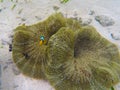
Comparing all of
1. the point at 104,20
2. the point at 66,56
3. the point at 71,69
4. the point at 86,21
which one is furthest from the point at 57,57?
the point at 104,20

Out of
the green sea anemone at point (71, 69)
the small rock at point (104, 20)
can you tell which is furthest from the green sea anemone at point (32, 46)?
the small rock at point (104, 20)

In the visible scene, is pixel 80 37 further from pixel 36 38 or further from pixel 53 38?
pixel 36 38

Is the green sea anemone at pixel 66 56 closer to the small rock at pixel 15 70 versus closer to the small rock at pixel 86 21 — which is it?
the small rock at pixel 15 70

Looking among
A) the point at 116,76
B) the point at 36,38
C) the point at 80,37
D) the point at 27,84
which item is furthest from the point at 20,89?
the point at 116,76

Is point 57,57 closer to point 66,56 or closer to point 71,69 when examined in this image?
point 66,56

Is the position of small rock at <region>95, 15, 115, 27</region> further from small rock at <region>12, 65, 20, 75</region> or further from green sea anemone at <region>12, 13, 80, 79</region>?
small rock at <region>12, 65, 20, 75</region>

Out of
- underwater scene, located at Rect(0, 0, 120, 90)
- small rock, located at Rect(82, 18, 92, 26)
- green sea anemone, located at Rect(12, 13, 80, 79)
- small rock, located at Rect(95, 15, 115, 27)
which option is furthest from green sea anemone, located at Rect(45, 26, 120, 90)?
small rock, located at Rect(95, 15, 115, 27)

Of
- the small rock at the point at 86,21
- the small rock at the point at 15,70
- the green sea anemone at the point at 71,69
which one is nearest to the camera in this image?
the green sea anemone at the point at 71,69
